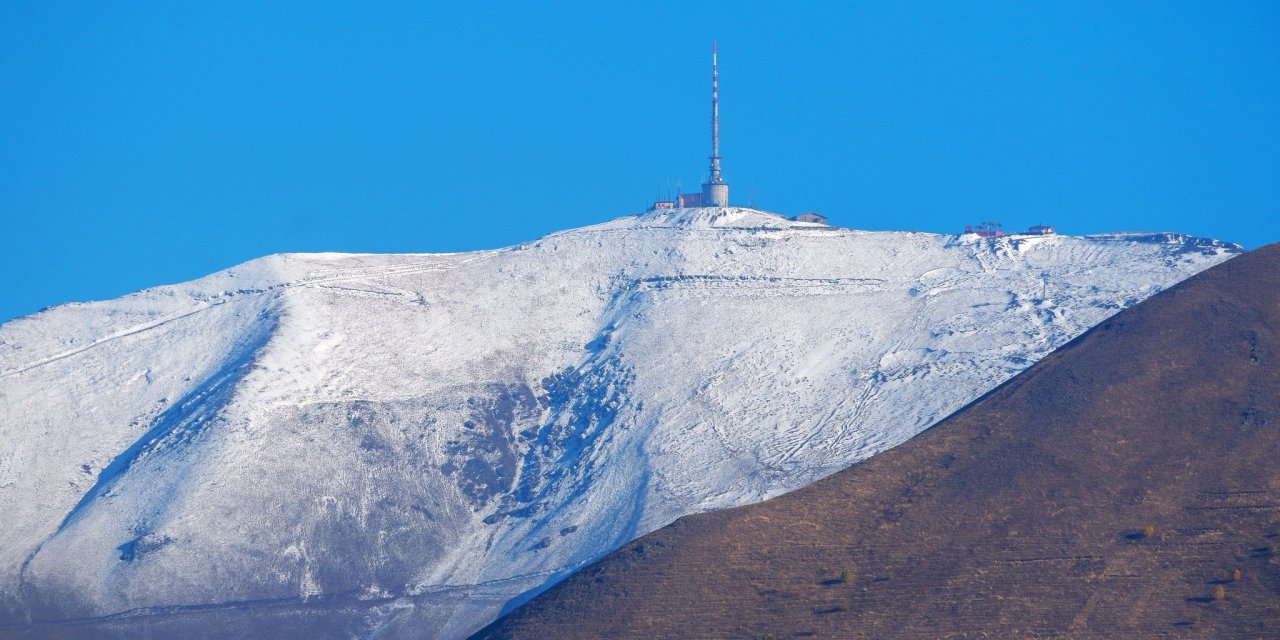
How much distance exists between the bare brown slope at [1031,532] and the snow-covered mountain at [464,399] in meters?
4.56

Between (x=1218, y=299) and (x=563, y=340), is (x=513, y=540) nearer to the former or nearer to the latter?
(x=563, y=340)

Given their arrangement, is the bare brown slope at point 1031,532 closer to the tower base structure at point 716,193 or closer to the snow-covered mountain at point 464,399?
the snow-covered mountain at point 464,399

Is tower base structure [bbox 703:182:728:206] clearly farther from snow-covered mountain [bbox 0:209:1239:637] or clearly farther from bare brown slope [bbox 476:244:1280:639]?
bare brown slope [bbox 476:244:1280:639]

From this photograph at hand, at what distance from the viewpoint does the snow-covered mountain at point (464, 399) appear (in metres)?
78.6

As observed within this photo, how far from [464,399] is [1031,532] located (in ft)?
117

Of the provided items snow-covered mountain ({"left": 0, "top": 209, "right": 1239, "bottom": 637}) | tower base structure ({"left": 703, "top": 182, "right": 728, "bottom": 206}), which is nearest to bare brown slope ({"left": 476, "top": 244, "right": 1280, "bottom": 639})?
snow-covered mountain ({"left": 0, "top": 209, "right": 1239, "bottom": 637})

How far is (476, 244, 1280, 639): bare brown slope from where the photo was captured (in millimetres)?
60562

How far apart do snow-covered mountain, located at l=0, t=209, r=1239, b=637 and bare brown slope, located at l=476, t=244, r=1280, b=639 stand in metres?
4.56

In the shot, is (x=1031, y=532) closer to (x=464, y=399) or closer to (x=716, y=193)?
(x=464, y=399)

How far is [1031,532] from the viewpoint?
64.7 meters

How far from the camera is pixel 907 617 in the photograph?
60938 mm

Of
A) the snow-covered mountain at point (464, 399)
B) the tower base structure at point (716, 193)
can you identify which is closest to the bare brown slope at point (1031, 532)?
the snow-covered mountain at point (464, 399)

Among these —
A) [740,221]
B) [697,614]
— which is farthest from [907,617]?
[740,221]

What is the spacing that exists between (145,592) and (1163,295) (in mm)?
47813
